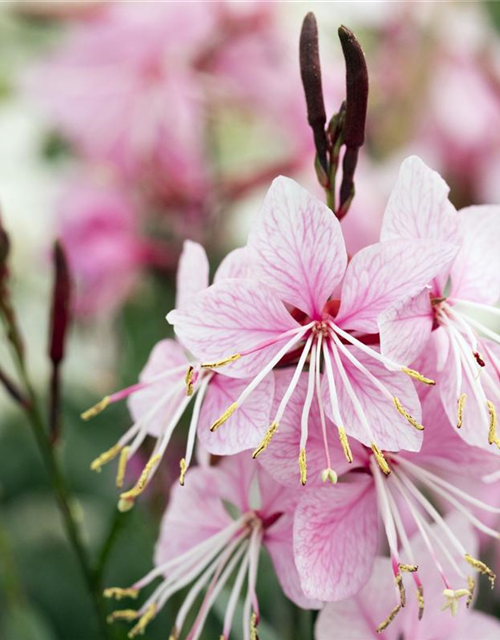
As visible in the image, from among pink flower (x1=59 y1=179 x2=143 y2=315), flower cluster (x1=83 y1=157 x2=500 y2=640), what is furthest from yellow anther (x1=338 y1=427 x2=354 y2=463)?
pink flower (x1=59 y1=179 x2=143 y2=315)

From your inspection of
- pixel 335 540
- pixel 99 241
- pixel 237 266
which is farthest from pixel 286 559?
pixel 99 241

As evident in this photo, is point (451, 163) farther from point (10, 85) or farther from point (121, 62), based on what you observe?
point (10, 85)

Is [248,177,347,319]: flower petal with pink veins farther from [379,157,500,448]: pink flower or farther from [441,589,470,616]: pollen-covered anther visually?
[441,589,470,616]: pollen-covered anther

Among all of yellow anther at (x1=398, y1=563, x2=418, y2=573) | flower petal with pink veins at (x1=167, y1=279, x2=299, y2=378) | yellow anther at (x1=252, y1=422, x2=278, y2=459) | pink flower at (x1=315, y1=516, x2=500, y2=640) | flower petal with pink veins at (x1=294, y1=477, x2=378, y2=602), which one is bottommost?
pink flower at (x1=315, y1=516, x2=500, y2=640)

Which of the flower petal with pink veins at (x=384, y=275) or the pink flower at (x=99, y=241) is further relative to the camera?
the pink flower at (x=99, y=241)

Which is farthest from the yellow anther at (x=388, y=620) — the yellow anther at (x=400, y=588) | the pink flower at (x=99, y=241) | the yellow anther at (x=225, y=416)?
the pink flower at (x=99, y=241)

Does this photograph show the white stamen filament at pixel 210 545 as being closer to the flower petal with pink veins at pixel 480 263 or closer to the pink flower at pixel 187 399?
the pink flower at pixel 187 399

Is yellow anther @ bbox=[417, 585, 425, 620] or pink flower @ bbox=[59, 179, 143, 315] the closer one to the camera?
yellow anther @ bbox=[417, 585, 425, 620]
